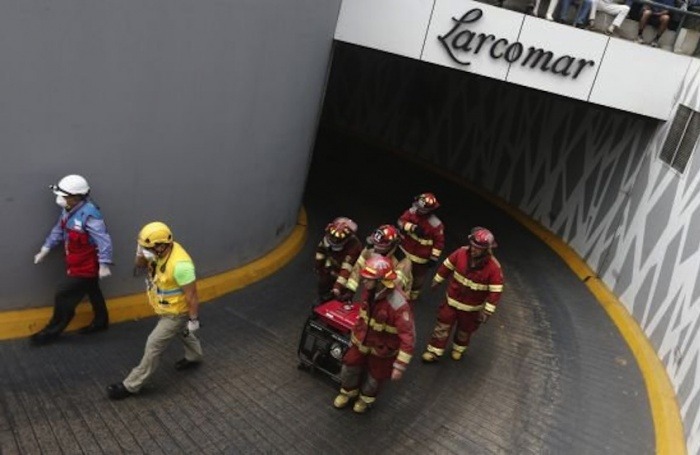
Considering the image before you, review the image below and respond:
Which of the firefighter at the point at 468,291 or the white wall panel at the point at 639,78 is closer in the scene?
the firefighter at the point at 468,291

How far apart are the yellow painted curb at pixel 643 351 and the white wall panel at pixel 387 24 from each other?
5068 mm

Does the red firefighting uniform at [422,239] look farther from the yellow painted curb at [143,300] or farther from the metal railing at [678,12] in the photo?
the metal railing at [678,12]

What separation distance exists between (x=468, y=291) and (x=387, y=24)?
5.02m

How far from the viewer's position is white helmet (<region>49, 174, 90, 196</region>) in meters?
6.09

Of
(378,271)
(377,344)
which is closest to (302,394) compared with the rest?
(377,344)

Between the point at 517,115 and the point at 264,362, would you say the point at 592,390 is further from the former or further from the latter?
the point at 517,115

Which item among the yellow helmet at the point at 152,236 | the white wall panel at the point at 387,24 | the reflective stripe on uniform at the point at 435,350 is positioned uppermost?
the white wall panel at the point at 387,24

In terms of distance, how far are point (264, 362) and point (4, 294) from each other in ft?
9.26

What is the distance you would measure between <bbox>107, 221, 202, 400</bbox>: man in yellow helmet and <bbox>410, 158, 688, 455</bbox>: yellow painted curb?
5.11 m

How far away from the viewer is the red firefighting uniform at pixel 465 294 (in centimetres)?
726

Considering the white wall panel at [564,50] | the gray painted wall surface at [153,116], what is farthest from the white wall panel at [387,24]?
the white wall panel at [564,50]

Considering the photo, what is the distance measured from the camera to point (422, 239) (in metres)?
8.76

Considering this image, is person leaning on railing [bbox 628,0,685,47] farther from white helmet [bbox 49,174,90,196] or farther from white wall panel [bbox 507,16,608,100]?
white helmet [bbox 49,174,90,196]

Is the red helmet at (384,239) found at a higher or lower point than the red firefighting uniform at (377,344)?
higher
